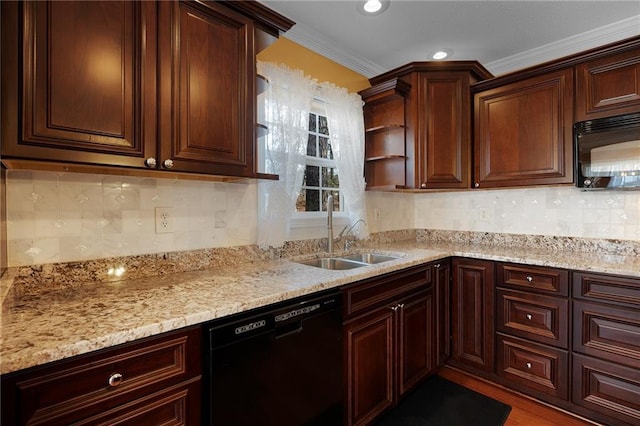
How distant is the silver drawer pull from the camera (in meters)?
0.88

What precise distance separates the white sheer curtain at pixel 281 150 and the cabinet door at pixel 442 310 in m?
1.18

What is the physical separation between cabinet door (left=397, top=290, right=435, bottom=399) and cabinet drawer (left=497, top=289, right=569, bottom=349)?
502 mm

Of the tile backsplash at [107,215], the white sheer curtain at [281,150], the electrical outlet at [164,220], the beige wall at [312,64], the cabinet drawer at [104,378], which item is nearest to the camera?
the cabinet drawer at [104,378]

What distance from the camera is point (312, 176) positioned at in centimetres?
247

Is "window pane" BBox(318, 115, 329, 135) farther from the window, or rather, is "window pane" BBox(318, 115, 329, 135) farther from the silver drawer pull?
the silver drawer pull

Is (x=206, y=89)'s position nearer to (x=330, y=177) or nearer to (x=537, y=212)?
(x=330, y=177)

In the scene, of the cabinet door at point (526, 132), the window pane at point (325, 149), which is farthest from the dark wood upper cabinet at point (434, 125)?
the window pane at point (325, 149)

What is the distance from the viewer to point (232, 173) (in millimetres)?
1501

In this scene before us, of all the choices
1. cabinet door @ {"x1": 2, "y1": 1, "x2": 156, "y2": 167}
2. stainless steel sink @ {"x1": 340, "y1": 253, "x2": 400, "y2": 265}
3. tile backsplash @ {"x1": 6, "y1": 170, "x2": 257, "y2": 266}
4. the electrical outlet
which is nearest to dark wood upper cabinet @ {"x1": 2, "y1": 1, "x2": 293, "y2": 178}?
cabinet door @ {"x1": 2, "y1": 1, "x2": 156, "y2": 167}

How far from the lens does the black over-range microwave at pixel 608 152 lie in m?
1.92

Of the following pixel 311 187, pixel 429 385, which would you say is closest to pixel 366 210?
pixel 311 187

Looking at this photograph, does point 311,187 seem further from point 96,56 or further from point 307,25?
point 96,56

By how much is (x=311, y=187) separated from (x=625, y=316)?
6.79ft

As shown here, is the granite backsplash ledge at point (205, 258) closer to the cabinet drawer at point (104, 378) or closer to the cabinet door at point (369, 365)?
the cabinet drawer at point (104, 378)
